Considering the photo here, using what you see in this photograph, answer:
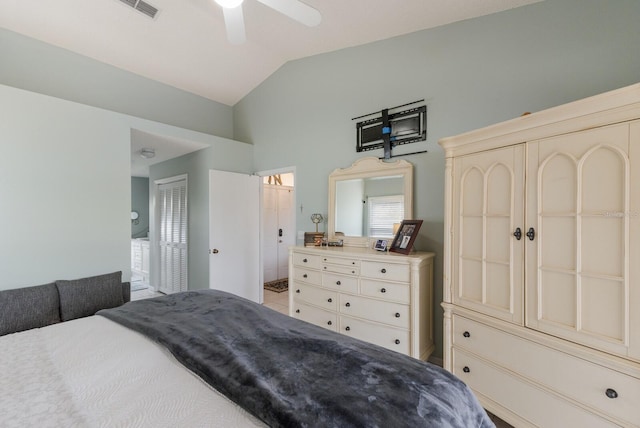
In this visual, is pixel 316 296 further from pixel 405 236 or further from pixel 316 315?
pixel 405 236

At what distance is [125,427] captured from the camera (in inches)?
29.8

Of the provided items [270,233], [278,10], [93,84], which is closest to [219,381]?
[278,10]

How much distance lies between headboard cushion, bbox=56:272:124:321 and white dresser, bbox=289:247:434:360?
5.95 feet

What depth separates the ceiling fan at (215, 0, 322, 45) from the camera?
5.73 ft

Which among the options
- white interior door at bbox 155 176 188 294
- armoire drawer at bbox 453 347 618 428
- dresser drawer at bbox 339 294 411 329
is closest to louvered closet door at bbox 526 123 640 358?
armoire drawer at bbox 453 347 618 428

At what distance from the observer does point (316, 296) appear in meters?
2.77

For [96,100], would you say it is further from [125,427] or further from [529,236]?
[529,236]

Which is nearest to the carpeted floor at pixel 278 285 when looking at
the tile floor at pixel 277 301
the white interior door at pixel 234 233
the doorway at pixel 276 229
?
the doorway at pixel 276 229

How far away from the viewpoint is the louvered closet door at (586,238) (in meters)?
1.19

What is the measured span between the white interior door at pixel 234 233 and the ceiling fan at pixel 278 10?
6.77 feet

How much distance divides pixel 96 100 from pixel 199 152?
4.09 ft

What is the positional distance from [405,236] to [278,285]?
3.19 meters

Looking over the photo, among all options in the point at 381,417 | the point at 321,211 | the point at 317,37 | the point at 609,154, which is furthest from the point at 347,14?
the point at 381,417

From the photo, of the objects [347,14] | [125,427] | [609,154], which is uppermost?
[347,14]
